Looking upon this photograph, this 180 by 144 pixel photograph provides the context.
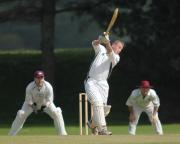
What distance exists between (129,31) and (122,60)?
762 mm

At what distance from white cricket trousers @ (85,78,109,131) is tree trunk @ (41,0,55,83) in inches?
437

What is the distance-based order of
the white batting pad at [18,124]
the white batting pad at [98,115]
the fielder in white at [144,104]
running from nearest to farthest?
the white batting pad at [98,115] → the white batting pad at [18,124] → the fielder in white at [144,104]

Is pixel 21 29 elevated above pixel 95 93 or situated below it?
above

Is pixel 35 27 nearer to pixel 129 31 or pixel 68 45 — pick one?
pixel 68 45

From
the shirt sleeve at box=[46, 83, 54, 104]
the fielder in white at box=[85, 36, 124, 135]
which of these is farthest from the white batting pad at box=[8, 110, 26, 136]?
the fielder in white at box=[85, 36, 124, 135]

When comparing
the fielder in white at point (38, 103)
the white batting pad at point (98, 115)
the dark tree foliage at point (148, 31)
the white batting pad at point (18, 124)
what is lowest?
the white batting pad at point (98, 115)

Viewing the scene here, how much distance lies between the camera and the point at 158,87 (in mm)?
25422

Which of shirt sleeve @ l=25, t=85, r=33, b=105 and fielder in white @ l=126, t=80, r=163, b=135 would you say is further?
fielder in white @ l=126, t=80, r=163, b=135

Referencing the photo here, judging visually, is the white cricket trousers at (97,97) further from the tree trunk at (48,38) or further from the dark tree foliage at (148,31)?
the tree trunk at (48,38)

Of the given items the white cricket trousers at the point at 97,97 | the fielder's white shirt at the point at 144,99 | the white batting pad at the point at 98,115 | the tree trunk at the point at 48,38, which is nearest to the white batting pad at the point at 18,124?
the fielder's white shirt at the point at 144,99

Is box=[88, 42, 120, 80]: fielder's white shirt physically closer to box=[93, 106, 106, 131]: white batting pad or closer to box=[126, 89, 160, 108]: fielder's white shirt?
box=[93, 106, 106, 131]: white batting pad

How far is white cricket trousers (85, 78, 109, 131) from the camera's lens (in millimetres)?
12857

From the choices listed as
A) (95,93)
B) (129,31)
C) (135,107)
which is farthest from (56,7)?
(95,93)

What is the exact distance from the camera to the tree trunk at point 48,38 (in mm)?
24312
